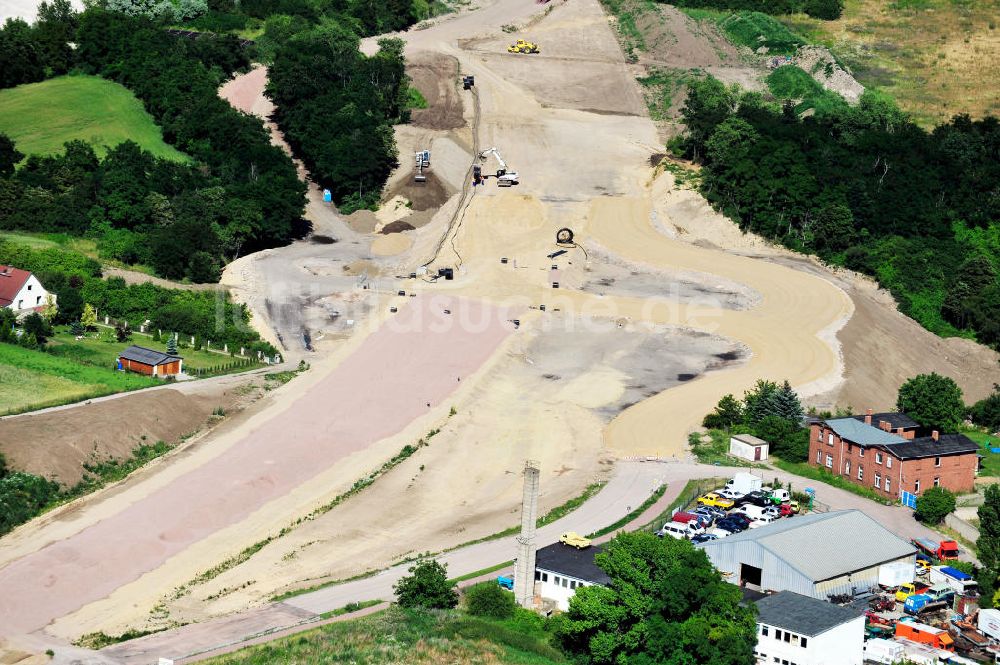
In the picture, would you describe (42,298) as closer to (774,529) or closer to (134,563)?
(134,563)

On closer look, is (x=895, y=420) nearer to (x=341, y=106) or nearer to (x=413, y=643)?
(x=413, y=643)

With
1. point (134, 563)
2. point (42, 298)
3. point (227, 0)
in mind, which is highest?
point (227, 0)

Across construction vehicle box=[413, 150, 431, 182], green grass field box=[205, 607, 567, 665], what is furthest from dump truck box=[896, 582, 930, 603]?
construction vehicle box=[413, 150, 431, 182]

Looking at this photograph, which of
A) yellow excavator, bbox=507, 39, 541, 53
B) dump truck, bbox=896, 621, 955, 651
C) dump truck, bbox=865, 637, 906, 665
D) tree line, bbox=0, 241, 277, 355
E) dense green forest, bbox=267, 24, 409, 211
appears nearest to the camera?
dump truck, bbox=865, 637, 906, 665

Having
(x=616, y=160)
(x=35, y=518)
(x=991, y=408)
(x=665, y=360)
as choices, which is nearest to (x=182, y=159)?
(x=616, y=160)

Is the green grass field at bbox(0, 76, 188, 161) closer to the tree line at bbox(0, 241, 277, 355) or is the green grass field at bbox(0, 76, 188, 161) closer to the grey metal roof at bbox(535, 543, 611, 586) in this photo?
→ the tree line at bbox(0, 241, 277, 355)

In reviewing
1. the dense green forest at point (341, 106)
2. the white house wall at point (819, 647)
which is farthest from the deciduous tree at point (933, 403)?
the dense green forest at point (341, 106)

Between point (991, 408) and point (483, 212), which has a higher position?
point (483, 212)

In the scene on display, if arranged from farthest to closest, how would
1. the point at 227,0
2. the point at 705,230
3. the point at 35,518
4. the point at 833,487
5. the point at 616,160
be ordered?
the point at 227,0 → the point at 616,160 → the point at 705,230 → the point at 833,487 → the point at 35,518
